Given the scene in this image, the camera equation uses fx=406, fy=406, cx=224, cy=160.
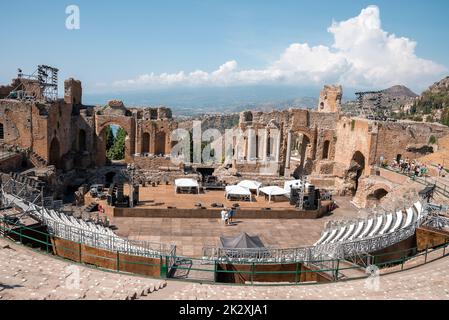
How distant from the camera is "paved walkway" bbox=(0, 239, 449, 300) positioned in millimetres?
12234

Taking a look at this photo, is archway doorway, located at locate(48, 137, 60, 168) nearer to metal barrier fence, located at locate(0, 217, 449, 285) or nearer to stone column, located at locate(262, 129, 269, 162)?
metal barrier fence, located at locate(0, 217, 449, 285)

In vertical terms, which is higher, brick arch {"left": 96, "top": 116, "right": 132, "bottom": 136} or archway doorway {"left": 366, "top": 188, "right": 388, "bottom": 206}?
brick arch {"left": 96, "top": 116, "right": 132, "bottom": 136}

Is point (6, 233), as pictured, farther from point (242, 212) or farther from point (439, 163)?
point (439, 163)

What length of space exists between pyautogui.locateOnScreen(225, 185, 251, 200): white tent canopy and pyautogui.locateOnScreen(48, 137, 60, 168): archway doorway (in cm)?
1536

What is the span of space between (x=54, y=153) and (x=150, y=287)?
25017 mm

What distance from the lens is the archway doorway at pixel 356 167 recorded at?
3634cm

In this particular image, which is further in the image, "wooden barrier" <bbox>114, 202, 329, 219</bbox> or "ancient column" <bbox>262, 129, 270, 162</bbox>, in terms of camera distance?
"ancient column" <bbox>262, 129, 270, 162</bbox>

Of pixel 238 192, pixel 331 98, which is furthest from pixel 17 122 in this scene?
pixel 331 98

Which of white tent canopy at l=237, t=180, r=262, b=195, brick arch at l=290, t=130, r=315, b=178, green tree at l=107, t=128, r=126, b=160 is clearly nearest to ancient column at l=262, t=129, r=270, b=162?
brick arch at l=290, t=130, r=315, b=178

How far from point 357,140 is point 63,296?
97.1ft

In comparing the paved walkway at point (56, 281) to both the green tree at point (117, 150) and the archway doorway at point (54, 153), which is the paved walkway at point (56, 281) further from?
the green tree at point (117, 150)

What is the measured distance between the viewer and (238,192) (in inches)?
1152
